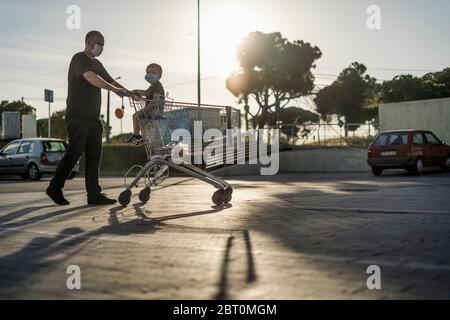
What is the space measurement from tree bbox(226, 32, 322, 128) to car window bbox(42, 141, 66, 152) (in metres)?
33.6

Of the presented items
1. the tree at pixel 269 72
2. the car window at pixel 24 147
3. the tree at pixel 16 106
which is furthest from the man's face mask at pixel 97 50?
the tree at pixel 16 106

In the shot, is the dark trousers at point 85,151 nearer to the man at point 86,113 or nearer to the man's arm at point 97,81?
the man at point 86,113

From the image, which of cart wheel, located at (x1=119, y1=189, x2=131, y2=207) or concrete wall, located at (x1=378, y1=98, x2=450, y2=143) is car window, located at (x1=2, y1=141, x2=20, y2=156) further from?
concrete wall, located at (x1=378, y1=98, x2=450, y2=143)

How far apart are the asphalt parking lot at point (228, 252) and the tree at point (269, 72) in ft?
158

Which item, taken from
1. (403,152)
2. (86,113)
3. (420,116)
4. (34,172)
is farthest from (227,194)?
(420,116)

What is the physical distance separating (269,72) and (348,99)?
9.66 meters

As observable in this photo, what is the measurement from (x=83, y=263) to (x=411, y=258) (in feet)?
6.92

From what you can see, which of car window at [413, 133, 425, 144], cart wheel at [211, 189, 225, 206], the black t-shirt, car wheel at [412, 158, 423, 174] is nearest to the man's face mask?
the black t-shirt

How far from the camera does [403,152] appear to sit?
19.9 meters

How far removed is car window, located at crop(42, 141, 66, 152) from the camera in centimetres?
2152

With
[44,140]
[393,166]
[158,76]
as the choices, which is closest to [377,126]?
[393,166]

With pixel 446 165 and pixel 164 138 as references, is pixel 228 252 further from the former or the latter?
pixel 446 165

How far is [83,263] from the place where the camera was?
3922 mm
